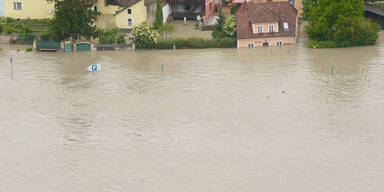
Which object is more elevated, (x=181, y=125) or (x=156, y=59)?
(x=156, y=59)

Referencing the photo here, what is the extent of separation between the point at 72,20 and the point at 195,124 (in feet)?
107

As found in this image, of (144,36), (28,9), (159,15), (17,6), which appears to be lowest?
(144,36)

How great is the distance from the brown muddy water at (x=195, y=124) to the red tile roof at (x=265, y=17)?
7.43m

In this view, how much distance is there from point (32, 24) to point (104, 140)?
4401 centimetres

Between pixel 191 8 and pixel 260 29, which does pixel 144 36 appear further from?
pixel 191 8

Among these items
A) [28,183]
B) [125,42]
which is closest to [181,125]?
[28,183]

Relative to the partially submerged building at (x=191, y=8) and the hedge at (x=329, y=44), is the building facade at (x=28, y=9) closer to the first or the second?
the partially submerged building at (x=191, y=8)

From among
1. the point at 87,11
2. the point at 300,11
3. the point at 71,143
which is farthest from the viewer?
the point at 300,11

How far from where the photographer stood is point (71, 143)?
39.7 meters

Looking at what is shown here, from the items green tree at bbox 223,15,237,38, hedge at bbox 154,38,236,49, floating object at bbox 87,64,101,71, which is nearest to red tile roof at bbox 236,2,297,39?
green tree at bbox 223,15,237,38

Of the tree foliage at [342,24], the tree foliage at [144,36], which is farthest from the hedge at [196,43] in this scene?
the tree foliage at [342,24]

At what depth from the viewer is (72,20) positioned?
7088 centimetres

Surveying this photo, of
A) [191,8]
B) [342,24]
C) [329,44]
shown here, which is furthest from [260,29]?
[191,8]

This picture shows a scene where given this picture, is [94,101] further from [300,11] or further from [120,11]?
[300,11]
